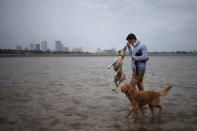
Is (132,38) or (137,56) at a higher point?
(132,38)

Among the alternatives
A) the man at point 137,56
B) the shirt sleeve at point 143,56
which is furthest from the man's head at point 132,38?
the shirt sleeve at point 143,56

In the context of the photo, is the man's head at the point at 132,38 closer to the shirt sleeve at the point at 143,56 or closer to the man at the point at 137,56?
the man at the point at 137,56

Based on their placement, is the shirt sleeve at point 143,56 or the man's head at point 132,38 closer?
the shirt sleeve at point 143,56

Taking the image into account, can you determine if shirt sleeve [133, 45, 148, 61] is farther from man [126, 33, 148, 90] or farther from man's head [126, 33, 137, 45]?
man's head [126, 33, 137, 45]

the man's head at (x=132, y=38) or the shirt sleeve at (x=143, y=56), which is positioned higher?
the man's head at (x=132, y=38)

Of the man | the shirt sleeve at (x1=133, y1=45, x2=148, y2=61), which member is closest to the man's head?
the man

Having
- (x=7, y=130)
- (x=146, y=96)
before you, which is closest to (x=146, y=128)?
(x=146, y=96)

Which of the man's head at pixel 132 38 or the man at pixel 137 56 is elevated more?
the man's head at pixel 132 38

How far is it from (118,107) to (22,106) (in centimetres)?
309

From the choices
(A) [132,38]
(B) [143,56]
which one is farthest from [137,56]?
(A) [132,38]

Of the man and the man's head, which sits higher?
the man's head

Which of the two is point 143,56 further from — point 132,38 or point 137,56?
point 132,38

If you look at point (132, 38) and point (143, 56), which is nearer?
point (143, 56)

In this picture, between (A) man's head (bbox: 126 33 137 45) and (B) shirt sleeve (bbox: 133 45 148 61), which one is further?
(A) man's head (bbox: 126 33 137 45)
